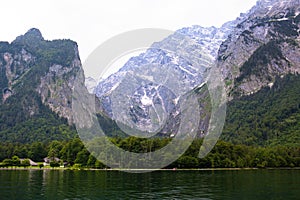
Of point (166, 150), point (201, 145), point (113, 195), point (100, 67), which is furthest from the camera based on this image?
point (201, 145)

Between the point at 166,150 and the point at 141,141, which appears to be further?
the point at 141,141

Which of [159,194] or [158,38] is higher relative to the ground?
[158,38]

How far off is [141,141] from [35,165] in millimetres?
41262

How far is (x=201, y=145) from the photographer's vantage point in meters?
123

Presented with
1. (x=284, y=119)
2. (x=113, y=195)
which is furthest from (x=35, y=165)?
(x=284, y=119)

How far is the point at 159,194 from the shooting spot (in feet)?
147

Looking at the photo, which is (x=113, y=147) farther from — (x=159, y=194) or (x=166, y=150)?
(x=159, y=194)

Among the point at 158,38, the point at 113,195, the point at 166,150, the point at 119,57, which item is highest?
the point at 158,38

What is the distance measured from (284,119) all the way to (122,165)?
118797 millimetres

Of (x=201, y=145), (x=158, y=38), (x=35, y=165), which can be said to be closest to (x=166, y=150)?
(x=201, y=145)

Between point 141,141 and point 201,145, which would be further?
point 201,145

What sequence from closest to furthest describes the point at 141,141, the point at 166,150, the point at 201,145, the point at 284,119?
1. the point at 166,150
2. the point at 141,141
3. the point at 201,145
4. the point at 284,119

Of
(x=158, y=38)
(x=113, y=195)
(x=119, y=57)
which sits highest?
(x=158, y=38)

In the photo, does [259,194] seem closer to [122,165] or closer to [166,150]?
[166,150]
